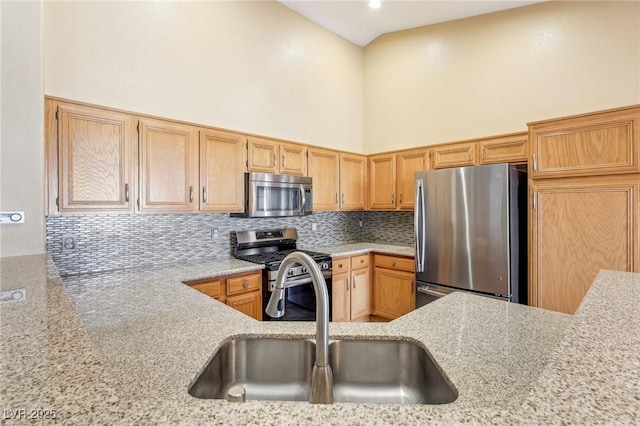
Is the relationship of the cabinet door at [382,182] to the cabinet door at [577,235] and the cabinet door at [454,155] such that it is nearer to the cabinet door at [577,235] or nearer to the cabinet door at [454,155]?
the cabinet door at [454,155]

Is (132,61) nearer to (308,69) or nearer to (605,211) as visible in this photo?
(308,69)

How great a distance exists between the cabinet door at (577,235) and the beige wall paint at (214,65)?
7.96 ft

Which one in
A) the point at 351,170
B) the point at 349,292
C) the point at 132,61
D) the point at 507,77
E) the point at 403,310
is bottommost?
the point at 403,310

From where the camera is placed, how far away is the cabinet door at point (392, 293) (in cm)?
329

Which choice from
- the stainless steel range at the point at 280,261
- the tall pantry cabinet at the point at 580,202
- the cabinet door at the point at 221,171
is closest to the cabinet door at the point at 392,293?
the stainless steel range at the point at 280,261

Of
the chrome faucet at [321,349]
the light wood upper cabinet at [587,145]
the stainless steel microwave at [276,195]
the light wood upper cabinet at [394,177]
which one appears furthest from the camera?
the light wood upper cabinet at [394,177]

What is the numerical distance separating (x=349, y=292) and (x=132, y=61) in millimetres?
2953

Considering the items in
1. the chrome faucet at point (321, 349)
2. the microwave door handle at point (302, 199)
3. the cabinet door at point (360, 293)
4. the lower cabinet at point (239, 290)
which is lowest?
the cabinet door at point (360, 293)

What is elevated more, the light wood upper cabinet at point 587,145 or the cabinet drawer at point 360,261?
the light wood upper cabinet at point 587,145

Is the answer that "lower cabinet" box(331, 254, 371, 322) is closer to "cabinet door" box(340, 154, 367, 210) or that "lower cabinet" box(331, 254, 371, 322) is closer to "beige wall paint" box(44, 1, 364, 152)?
"cabinet door" box(340, 154, 367, 210)

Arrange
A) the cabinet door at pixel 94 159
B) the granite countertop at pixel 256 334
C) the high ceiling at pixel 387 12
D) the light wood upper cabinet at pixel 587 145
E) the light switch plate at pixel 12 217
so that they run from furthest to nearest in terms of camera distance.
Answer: the high ceiling at pixel 387 12
the light wood upper cabinet at pixel 587 145
the cabinet door at pixel 94 159
the light switch plate at pixel 12 217
the granite countertop at pixel 256 334

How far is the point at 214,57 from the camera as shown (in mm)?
2818

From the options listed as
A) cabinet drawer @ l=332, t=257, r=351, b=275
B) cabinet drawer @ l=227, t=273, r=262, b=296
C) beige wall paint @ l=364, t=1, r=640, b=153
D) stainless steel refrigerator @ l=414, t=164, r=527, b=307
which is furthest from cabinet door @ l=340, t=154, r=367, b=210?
cabinet drawer @ l=227, t=273, r=262, b=296

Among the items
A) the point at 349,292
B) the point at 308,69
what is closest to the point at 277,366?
the point at 349,292
